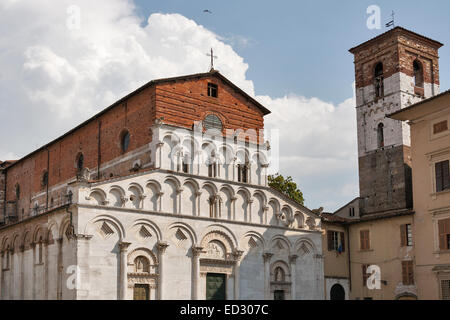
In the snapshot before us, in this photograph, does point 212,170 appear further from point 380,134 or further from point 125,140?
point 380,134

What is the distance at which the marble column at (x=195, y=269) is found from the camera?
28.0 meters

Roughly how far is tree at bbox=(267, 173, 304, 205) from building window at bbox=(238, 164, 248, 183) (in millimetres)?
12945

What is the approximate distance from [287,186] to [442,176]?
58.0 feet

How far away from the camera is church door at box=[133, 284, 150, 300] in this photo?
26406mm

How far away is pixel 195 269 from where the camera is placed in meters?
28.2

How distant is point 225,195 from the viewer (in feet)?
99.8

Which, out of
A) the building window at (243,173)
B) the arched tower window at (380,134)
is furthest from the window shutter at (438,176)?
the building window at (243,173)

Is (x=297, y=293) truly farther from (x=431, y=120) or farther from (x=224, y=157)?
(x=431, y=120)

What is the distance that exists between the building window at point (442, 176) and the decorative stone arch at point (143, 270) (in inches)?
523

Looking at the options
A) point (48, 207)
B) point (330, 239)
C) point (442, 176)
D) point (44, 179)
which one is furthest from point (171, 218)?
point (44, 179)

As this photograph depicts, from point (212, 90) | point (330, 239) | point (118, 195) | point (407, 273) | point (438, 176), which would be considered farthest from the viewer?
point (330, 239)

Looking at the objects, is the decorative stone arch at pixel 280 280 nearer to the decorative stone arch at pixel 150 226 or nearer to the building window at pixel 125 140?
the decorative stone arch at pixel 150 226

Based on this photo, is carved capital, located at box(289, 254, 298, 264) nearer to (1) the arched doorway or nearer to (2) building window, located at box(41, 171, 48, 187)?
(1) the arched doorway
